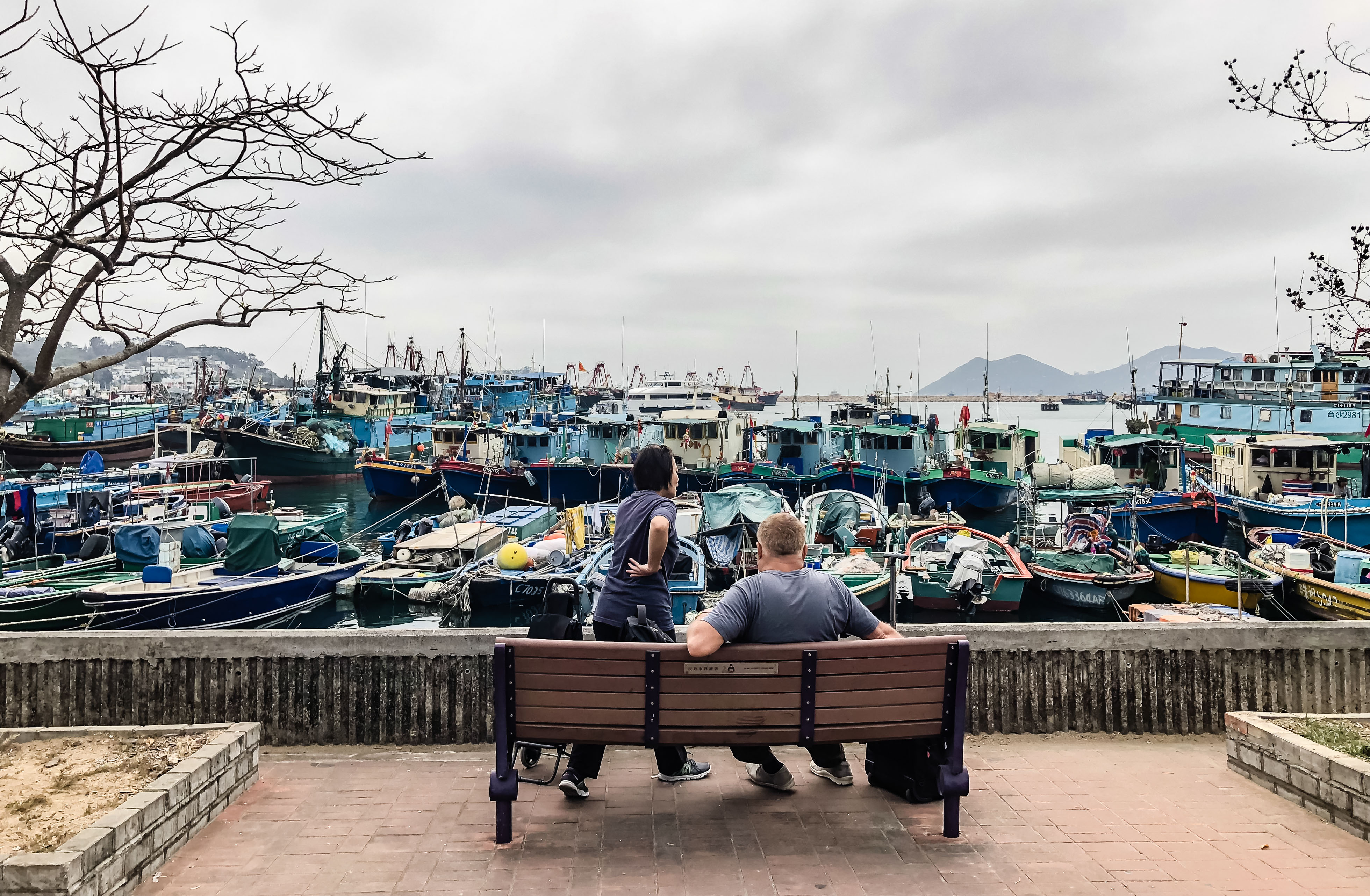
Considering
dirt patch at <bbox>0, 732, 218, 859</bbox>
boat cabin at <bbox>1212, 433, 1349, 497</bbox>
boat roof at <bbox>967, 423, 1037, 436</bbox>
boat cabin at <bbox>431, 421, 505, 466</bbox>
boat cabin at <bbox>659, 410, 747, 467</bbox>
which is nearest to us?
dirt patch at <bbox>0, 732, 218, 859</bbox>

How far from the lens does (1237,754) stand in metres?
4.76

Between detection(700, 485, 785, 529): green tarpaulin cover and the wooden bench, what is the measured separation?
A: 1808cm

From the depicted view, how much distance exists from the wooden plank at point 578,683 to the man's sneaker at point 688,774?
1.06 meters

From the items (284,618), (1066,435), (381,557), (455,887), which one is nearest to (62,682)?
(455,887)

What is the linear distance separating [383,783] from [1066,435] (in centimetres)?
11563

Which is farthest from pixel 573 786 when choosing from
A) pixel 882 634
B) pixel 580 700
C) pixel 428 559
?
pixel 428 559

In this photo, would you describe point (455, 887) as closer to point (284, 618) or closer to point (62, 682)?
point (62, 682)

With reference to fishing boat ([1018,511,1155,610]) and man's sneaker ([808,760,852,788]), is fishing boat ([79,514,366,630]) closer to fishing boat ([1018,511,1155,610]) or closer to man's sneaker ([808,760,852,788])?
man's sneaker ([808,760,852,788])

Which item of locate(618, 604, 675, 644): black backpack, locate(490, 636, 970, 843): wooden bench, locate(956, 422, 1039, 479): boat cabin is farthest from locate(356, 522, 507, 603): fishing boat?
locate(956, 422, 1039, 479): boat cabin

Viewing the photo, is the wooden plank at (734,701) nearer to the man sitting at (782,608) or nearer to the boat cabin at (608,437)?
the man sitting at (782,608)

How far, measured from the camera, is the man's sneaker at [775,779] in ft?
14.2

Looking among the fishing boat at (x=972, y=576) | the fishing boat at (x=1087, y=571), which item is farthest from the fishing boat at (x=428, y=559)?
the fishing boat at (x=1087, y=571)

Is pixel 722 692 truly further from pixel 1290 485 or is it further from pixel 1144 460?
pixel 1144 460

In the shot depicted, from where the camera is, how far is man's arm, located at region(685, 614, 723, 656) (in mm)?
3631
